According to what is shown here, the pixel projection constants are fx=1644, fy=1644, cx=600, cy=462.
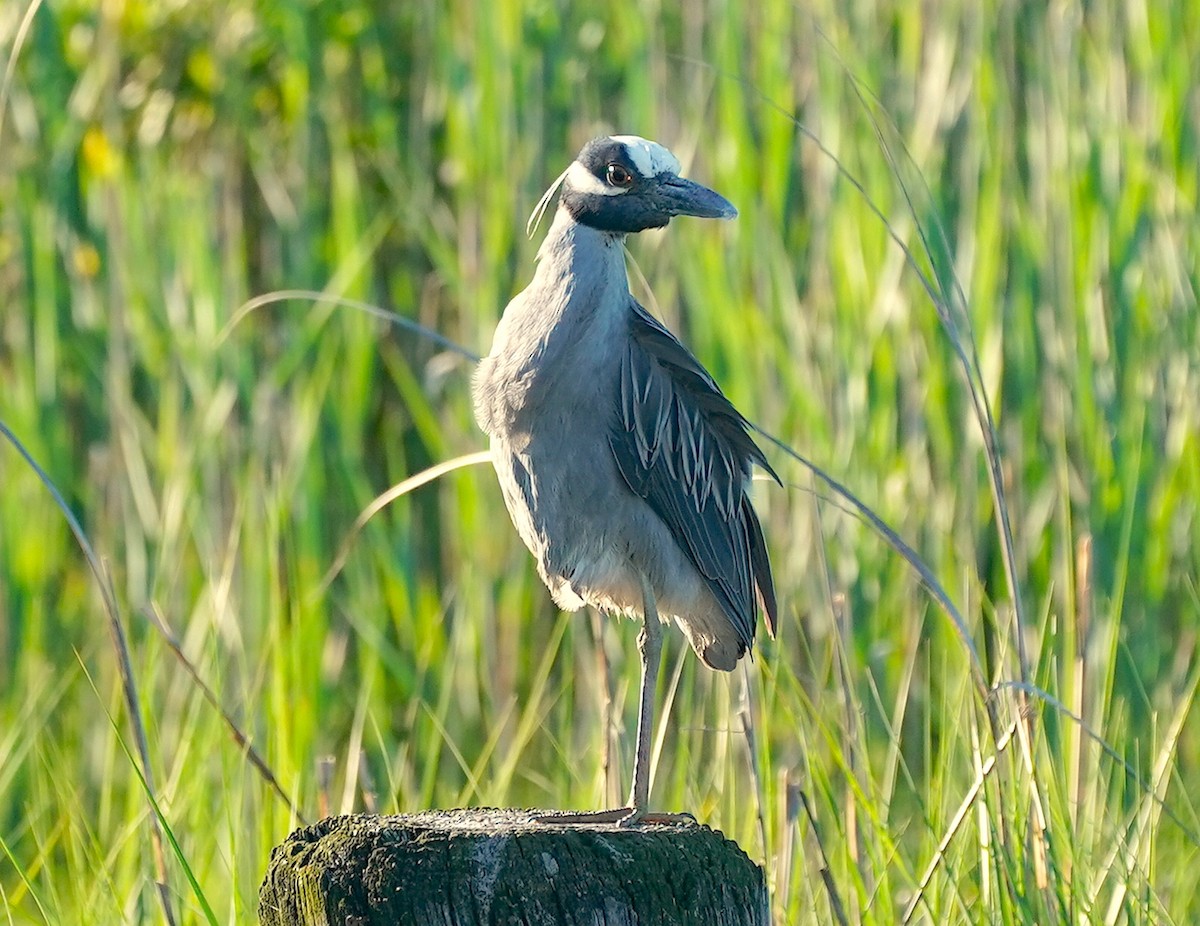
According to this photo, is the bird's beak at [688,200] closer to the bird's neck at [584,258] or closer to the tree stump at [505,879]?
the bird's neck at [584,258]

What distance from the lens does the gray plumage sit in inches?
122

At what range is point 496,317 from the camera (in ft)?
17.1

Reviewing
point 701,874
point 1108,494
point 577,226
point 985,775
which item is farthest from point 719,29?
point 701,874

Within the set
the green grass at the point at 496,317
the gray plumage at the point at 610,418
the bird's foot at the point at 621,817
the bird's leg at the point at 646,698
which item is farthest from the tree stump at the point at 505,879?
the green grass at the point at 496,317

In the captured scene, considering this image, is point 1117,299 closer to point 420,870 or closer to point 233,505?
point 233,505

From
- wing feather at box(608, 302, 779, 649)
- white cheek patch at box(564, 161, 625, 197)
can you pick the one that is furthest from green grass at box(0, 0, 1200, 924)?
white cheek patch at box(564, 161, 625, 197)

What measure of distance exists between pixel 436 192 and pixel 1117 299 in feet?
7.94

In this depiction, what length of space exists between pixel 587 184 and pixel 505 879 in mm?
1494

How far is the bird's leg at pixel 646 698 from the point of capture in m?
2.99

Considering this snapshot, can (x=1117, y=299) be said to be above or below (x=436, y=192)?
below

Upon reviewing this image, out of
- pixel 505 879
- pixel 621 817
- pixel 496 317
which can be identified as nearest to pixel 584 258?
pixel 621 817

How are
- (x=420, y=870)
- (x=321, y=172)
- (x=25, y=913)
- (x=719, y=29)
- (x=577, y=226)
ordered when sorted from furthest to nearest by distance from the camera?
(x=321, y=172), (x=719, y=29), (x=25, y=913), (x=577, y=226), (x=420, y=870)

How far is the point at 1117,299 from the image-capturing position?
196 inches

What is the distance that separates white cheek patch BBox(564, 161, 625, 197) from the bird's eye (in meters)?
0.01
